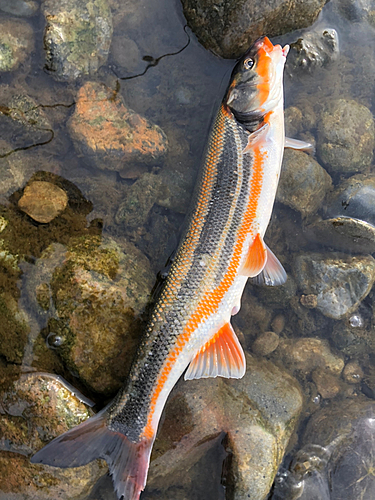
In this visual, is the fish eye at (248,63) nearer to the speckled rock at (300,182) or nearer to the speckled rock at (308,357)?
the speckled rock at (300,182)

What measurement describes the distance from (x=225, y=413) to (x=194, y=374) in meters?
0.69

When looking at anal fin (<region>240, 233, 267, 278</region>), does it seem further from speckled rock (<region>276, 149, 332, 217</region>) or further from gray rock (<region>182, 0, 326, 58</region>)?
gray rock (<region>182, 0, 326, 58</region>)

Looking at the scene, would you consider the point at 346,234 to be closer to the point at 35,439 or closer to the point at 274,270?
the point at 274,270

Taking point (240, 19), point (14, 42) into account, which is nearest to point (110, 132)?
point (14, 42)

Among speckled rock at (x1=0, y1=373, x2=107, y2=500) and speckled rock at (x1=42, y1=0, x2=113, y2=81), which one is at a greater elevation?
speckled rock at (x1=42, y1=0, x2=113, y2=81)

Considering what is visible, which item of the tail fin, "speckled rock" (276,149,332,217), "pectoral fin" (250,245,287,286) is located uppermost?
"speckled rock" (276,149,332,217)

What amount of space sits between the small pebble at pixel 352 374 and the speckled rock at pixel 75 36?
4881 millimetres

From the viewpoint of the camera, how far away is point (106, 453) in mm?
3100

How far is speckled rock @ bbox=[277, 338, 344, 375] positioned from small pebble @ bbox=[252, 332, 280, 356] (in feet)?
0.51

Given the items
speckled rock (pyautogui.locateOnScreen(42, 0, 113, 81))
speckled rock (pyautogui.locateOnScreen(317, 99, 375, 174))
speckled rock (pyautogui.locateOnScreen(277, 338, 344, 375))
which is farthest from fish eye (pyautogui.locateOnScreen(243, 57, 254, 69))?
speckled rock (pyautogui.locateOnScreen(277, 338, 344, 375))

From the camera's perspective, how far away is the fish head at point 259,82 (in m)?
3.60

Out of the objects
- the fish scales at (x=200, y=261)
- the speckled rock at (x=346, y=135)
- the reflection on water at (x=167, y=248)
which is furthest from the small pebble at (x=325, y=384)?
the speckled rock at (x=346, y=135)

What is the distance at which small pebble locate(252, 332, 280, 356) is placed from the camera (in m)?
4.29

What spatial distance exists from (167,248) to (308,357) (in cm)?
224
